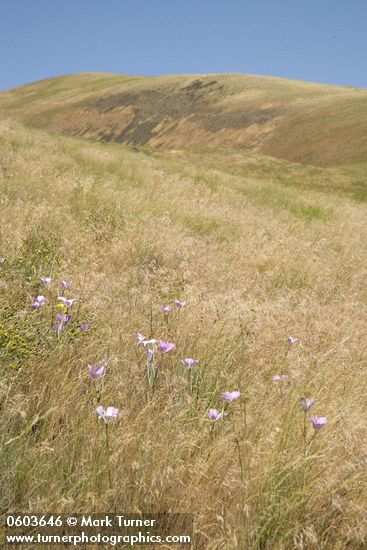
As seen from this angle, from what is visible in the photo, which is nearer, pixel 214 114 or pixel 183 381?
pixel 183 381

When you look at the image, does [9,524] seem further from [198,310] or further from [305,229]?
[305,229]

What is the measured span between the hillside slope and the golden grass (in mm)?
30751

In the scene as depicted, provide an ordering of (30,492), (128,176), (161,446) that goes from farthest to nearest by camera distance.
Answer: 1. (128,176)
2. (161,446)
3. (30,492)

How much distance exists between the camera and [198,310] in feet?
11.0

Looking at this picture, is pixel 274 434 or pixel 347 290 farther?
pixel 347 290

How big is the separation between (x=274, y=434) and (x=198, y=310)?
1467 millimetres

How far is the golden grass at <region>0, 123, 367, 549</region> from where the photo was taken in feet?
5.56

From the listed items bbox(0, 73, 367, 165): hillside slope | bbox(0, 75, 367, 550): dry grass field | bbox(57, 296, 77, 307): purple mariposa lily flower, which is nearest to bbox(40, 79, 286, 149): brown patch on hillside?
bbox(0, 73, 367, 165): hillside slope

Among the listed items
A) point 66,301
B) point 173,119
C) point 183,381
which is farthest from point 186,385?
point 173,119

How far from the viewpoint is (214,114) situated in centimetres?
6016

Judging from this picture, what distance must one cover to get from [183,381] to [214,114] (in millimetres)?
62218

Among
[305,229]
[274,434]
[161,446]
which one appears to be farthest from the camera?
[305,229]

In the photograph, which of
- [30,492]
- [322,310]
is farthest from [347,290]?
[30,492]

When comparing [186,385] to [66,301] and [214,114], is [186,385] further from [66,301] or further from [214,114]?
[214,114]
